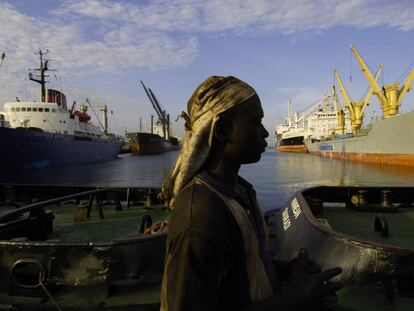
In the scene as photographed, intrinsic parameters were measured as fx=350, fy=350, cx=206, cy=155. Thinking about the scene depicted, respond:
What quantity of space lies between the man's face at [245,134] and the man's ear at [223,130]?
0.02 meters

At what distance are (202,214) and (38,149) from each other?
42.5m

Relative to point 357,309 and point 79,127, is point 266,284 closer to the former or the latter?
point 357,309

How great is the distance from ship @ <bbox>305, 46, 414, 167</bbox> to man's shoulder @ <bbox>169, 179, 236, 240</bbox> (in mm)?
40466

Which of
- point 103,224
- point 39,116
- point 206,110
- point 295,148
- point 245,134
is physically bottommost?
point 103,224

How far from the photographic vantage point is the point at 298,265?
5.79ft

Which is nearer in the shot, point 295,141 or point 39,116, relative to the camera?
point 39,116

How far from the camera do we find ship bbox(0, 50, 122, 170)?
3619 cm

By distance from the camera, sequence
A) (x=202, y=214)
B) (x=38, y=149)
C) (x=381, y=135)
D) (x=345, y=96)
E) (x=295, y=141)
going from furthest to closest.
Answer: (x=295, y=141), (x=345, y=96), (x=381, y=135), (x=38, y=149), (x=202, y=214)

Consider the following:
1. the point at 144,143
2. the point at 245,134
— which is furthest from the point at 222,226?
the point at 144,143

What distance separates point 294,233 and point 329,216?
7.07 feet

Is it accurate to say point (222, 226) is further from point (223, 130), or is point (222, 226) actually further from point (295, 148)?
point (295, 148)

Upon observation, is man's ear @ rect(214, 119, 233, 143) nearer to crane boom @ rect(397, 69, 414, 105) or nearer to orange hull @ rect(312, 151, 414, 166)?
orange hull @ rect(312, 151, 414, 166)

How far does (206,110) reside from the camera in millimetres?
1729

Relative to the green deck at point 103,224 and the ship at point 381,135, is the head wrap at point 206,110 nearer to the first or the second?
the green deck at point 103,224
